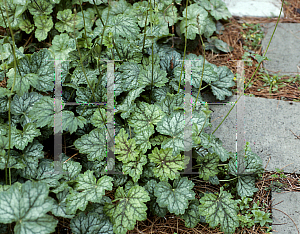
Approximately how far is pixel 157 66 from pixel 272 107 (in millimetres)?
975

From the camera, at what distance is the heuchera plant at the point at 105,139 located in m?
1.48

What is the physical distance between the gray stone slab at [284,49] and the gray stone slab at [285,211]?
111 centimetres

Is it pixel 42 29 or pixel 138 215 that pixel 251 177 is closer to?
pixel 138 215

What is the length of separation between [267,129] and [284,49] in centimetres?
95

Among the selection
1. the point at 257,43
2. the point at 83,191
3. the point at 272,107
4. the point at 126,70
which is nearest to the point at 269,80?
the point at 272,107

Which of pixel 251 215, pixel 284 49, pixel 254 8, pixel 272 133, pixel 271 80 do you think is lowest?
pixel 251 215

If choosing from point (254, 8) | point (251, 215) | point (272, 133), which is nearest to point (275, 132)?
point (272, 133)

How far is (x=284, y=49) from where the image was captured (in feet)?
8.21

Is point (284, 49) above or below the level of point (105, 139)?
above

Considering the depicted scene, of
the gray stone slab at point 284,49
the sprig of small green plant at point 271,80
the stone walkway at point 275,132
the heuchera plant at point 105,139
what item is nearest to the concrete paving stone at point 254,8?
the gray stone slab at point 284,49

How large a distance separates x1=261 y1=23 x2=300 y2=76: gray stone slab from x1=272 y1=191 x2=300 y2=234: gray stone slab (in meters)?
1.11

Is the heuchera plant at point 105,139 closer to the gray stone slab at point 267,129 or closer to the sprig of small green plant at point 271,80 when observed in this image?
the gray stone slab at point 267,129

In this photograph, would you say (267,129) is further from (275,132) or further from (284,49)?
(284,49)

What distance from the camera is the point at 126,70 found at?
6.33 feet
